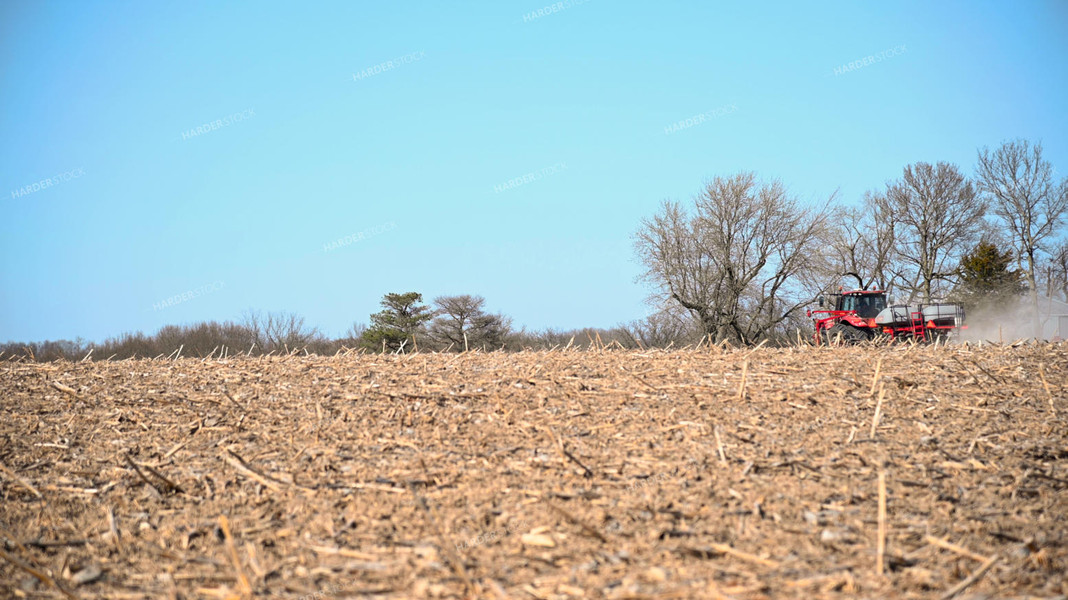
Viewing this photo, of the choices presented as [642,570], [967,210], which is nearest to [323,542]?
[642,570]

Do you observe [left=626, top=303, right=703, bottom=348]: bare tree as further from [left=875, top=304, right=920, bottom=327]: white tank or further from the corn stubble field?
the corn stubble field

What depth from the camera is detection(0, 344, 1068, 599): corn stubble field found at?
3225 mm

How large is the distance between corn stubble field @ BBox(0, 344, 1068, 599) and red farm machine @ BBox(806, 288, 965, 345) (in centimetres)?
1538

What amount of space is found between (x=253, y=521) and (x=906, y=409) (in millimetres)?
4688

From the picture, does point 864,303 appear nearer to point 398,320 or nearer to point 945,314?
point 945,314

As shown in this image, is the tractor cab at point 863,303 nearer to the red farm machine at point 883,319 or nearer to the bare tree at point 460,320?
the red farm machine at point 883,319

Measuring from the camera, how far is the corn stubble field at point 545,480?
3.22 m

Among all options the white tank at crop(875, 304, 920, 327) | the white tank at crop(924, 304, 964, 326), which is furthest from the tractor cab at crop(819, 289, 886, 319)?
the white tank at crop(924, 304, 964, 326)

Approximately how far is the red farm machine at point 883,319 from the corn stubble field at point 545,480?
15.4 m

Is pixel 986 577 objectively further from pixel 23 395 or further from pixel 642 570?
pixel 23 395

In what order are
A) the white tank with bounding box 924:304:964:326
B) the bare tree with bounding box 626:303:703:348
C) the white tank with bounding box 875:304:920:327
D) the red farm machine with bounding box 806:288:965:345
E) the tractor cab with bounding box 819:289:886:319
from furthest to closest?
→ the bare tree with bounding box 626:303:703:348 < the tractor cab with bounding box 819:289:886:319 < the white tank with bounding box 875:304:920:327 < the white tank with bounding box 924:304:964:326 < the red farm machine with bounding box 806:288:965:345

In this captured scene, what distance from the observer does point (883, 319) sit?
73.9ft

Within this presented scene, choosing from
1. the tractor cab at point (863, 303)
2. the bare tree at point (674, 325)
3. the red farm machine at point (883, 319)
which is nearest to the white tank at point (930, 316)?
the red farm machine at point (883, 319)

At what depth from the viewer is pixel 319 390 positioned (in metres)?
6.07
